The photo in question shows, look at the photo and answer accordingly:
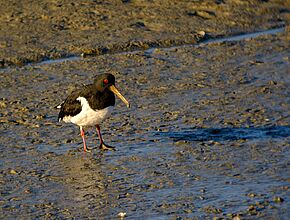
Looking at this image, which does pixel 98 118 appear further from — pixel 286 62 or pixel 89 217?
pixel 286 62

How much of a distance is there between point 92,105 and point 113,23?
280 inches

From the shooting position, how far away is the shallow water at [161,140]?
978 centimetres

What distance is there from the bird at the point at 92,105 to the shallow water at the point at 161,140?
43 centimetres

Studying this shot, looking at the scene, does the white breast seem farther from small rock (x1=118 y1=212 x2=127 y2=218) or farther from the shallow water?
small rock (x1=118 y1=212 x2=127 y2=218)

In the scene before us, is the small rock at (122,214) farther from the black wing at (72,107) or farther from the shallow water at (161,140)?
the black wing at (72,107)

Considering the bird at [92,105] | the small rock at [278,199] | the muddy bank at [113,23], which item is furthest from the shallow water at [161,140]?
the muddy bank at [113,23]

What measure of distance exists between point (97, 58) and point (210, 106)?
150 inches

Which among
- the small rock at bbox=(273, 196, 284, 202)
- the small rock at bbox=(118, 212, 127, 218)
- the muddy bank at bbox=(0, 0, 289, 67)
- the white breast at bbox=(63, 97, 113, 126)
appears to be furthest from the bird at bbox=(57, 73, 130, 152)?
the muddy bank at bbox=(0, 0, 289, 67)

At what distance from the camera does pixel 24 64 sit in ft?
53.8

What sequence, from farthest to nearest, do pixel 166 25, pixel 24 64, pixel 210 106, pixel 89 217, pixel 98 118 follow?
pixel 166 25, pixel 24 64, pixel 210 106, pixel 98 118, pixel 89 217

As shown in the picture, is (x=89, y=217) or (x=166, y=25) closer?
(x=89, y=217)

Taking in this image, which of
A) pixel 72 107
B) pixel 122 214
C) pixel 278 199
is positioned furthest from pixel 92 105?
pixel 278 199

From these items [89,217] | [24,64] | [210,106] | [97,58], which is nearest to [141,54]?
[97,58]

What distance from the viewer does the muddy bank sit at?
17250mm
